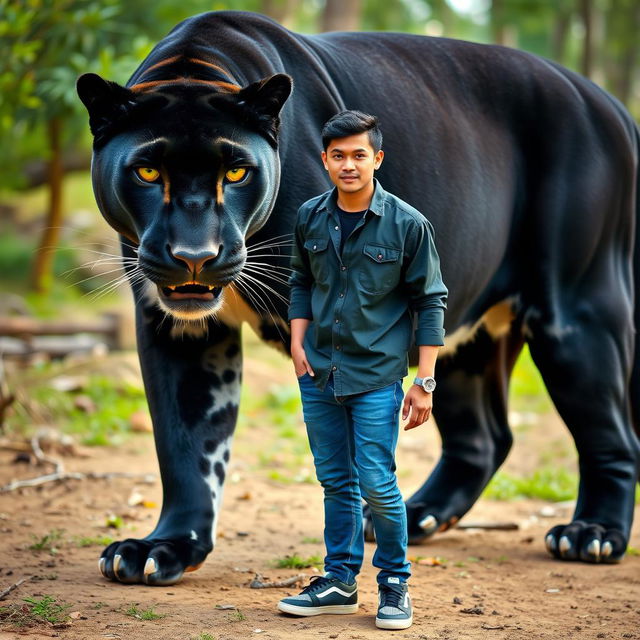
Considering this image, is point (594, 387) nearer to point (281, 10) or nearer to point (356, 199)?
point (356, 199)

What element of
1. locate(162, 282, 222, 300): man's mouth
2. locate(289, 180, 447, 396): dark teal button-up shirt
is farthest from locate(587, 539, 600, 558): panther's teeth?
locate(162, 282, 222, 300): man's mouth

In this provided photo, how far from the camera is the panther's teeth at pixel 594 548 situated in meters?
4.38

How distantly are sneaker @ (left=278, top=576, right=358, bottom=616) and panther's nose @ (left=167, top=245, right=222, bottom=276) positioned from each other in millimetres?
1052

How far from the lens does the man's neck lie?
315 centimetres

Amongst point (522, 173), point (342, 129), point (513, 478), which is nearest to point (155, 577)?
point (342, 129)

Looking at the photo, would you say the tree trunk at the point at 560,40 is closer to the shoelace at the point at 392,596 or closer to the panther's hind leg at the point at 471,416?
the panther's hind leg at the point at 471,416

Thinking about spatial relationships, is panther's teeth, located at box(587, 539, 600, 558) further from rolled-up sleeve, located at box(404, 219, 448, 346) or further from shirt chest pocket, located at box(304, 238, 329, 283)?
shirt chest pocket, located at box(304, 238, 329, 283)

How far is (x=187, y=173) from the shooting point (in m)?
3.34

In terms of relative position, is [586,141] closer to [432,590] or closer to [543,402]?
[432,590]

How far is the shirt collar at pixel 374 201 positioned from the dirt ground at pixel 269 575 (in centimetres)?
125

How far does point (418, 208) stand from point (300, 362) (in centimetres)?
116

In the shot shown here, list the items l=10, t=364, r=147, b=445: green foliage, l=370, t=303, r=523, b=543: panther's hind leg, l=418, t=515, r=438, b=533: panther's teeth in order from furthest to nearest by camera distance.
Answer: l=10, t=364, r=147, b=445: green foliage, l=370, t=303, r=523, b=543: panther's hind leg, l=418, t=515, r=438, b=533: panther's teeth

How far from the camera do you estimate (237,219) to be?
3.40 metres

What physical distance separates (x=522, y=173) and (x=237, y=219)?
1.71 metres
